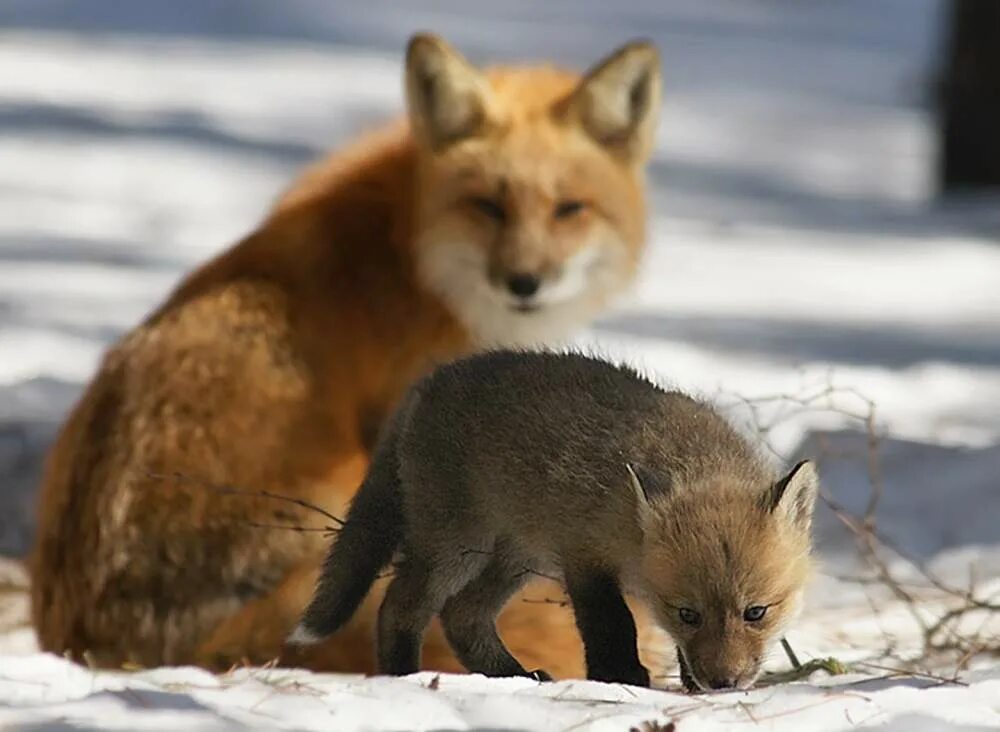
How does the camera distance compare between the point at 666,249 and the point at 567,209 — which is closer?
the point at 567,209

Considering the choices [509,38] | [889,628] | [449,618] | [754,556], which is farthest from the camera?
[509,38]

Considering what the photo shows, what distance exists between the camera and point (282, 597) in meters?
5.12

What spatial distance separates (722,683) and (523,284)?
2.86m

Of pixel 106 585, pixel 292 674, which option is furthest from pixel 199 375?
pixel 292 674

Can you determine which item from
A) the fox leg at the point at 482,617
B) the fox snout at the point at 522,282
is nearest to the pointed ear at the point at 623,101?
the fox snout at the point at 522,282

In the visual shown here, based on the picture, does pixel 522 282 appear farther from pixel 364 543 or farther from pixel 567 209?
pixel 364 543

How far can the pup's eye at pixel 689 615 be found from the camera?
11.0 feet

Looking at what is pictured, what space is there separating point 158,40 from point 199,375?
13.2 m

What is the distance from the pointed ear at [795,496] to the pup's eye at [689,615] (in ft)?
0.77

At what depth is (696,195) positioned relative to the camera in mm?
13586

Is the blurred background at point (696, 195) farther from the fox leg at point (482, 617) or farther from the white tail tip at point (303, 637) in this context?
the white tail tip at point (303, 637)

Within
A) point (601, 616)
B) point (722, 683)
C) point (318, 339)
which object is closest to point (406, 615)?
point (601, 616)

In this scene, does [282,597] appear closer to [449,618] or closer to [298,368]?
[298,368]

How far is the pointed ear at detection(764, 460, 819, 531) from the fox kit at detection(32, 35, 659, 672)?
1.41 meters
